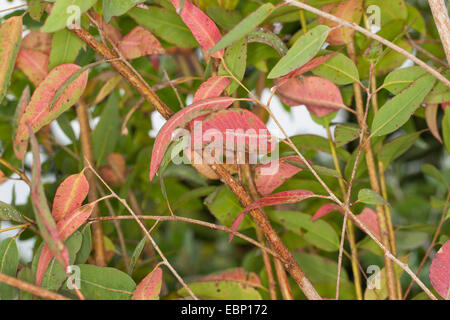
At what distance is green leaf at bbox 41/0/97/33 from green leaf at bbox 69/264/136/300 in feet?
0.68

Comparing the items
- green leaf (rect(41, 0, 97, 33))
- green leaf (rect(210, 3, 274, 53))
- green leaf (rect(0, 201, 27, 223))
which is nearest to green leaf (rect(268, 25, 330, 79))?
green leaf (rect(210, 3, 274, 53))

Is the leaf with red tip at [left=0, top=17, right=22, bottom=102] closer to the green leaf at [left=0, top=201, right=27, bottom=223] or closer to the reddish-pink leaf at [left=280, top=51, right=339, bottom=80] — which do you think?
the green leaf at [left=0, top=201, right=27, bottom=223]

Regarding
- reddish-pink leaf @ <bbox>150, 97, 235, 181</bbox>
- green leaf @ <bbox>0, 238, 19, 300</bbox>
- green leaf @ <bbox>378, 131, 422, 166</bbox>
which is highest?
reddish-pink leaf @ <bbox>150, 97, 235, 181</bbox>

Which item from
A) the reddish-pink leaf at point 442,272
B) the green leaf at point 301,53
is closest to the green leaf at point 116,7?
the green leaf at point 301,53

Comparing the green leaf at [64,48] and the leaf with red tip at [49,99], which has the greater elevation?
the green leaf at [64,48]

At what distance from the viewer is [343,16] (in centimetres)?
49

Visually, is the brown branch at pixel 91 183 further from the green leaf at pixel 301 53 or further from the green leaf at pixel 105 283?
the green leaf at pixel 301 53

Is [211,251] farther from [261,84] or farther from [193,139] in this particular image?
[193,139]

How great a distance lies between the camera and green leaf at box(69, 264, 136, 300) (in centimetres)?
42

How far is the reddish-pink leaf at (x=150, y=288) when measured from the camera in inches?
15.3

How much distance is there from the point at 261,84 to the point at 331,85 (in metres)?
0.34

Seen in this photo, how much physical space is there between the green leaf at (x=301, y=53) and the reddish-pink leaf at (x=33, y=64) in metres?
0.30
